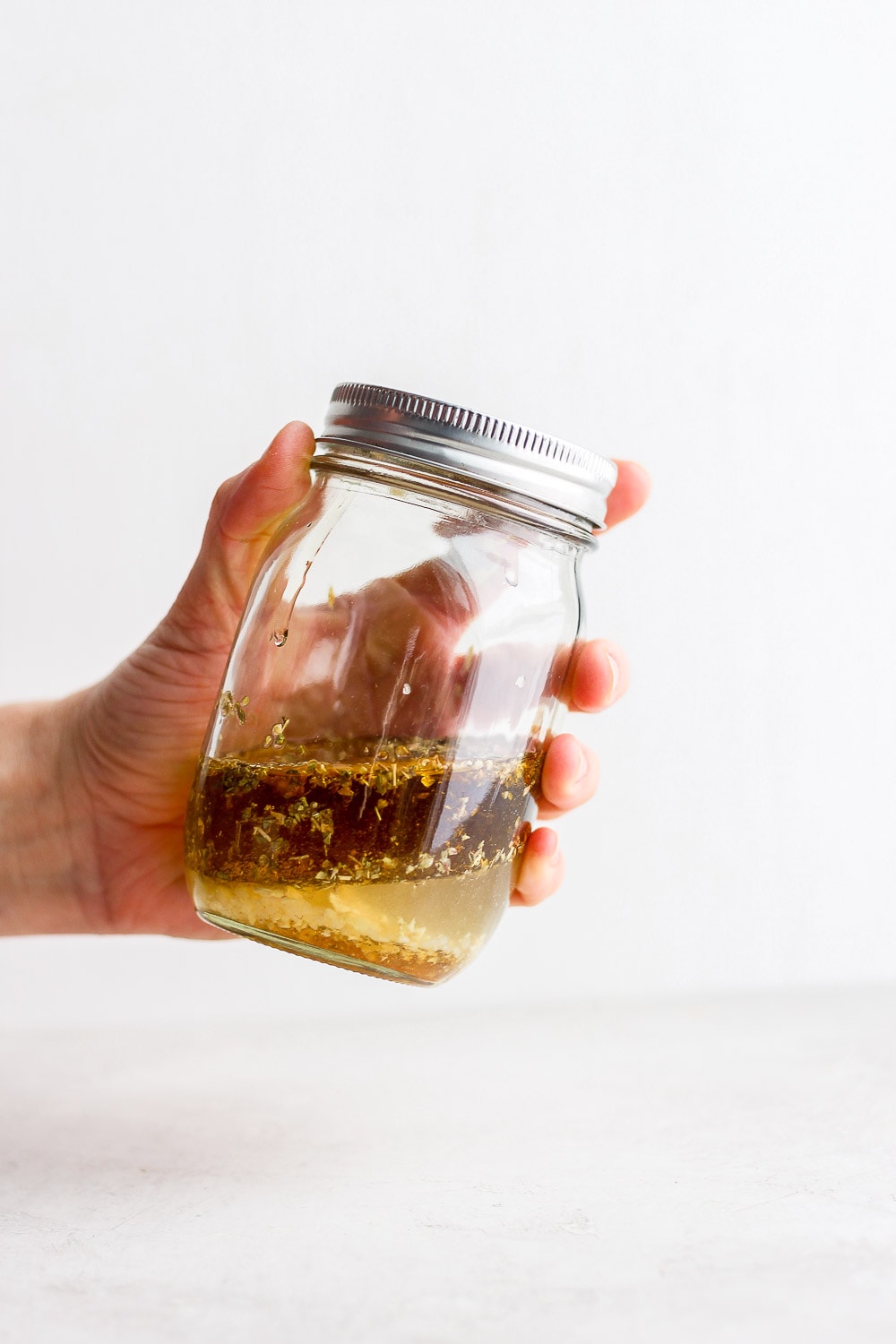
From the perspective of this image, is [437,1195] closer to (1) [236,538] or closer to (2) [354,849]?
(2) [354,849]

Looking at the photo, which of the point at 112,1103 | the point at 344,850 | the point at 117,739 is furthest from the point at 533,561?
the point at 112,1103

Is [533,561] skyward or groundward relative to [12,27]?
groundward

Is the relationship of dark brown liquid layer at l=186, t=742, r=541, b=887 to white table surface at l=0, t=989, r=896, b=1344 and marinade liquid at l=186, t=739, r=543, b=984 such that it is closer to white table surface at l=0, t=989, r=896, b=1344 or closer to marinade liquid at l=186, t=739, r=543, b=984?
marinade liquid at l=186, t=739, r=543, b=984

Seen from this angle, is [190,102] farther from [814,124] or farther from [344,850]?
[344,850]

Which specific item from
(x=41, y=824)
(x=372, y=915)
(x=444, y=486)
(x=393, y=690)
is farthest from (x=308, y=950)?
(x=41, y=824)

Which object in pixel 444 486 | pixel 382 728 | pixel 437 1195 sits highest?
pixel 444 486

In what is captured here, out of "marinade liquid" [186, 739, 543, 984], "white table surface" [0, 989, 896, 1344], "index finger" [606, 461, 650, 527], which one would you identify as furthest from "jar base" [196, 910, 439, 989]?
"index finger" [606, 461, 650, 527]
